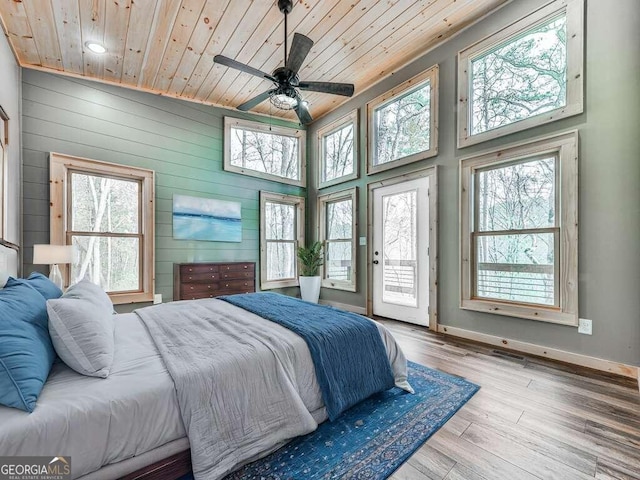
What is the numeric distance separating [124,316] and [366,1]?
3611mm

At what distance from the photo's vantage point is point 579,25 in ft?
8.50

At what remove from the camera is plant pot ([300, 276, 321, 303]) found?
5082 mm

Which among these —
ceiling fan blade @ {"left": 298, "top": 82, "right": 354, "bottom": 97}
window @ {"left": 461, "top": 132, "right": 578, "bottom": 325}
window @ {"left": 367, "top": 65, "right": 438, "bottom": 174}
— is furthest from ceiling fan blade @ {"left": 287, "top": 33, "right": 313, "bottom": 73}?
window @ {"left": 461, "top": 132, "right": 578, "bottom": 325}

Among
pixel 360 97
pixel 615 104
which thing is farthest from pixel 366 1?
pixel 615 104

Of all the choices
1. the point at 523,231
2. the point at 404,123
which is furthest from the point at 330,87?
the point at 523,231

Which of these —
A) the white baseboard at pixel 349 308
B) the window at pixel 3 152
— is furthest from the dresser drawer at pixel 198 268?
the white baseboard at pixel 349 308

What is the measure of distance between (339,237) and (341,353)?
3458 millimetres

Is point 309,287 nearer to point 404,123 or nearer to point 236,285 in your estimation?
point 236,285

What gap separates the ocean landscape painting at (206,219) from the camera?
13.9 ft

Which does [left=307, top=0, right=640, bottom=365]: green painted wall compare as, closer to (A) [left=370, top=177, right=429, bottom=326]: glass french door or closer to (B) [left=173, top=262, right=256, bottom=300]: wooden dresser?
(A) [left=370, top=177, right=429, bottom=326]: glass french door

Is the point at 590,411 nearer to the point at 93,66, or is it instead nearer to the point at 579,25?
the point at 579,25

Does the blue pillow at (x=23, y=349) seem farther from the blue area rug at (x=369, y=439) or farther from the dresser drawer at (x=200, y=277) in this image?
the dresser drawer at (x=200, y=277)

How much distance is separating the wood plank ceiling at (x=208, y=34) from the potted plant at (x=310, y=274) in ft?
9.06

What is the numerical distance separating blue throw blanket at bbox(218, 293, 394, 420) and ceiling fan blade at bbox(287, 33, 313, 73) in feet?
7.18
